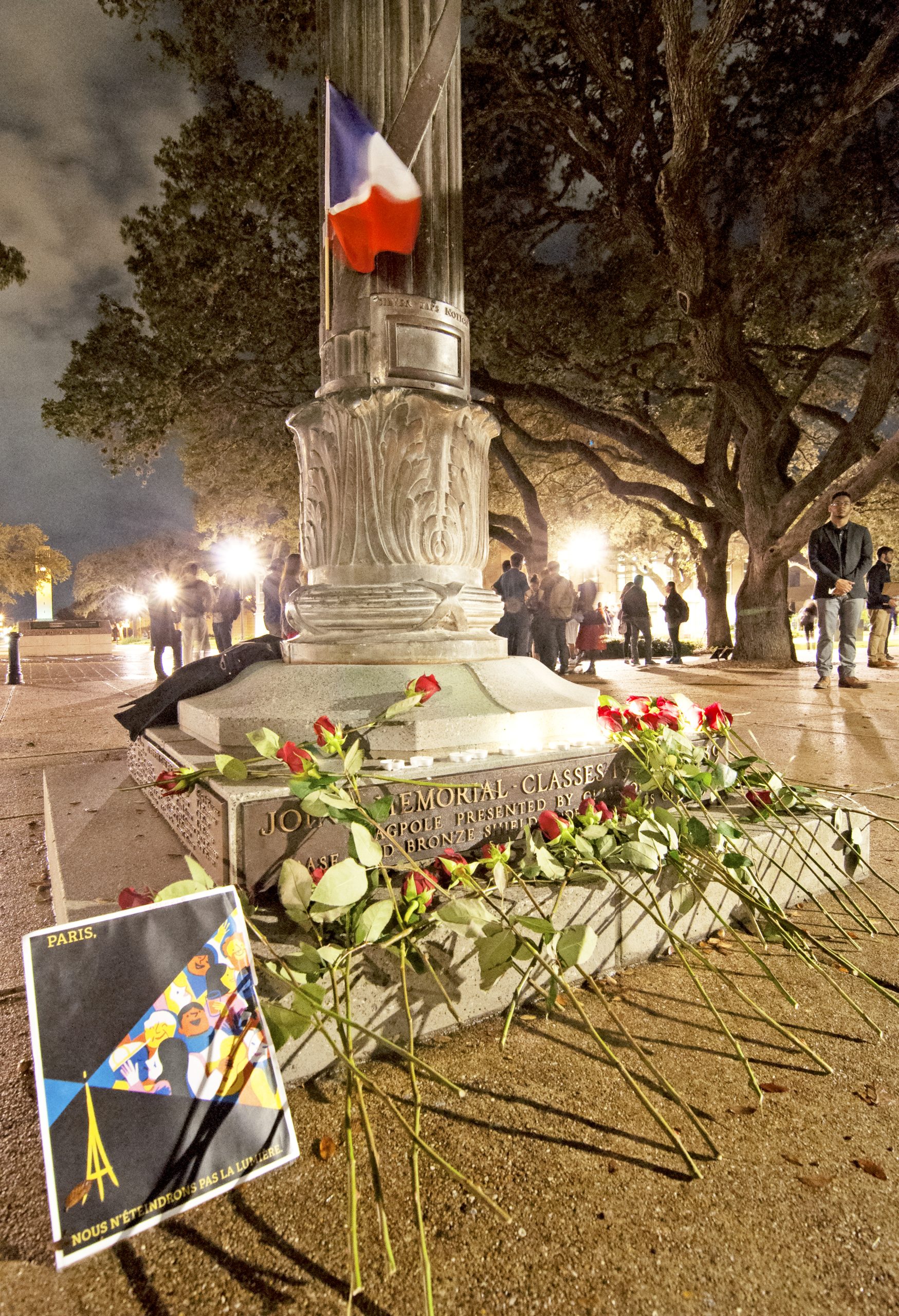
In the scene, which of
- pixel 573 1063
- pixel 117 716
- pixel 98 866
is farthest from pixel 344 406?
pixel 573 1063

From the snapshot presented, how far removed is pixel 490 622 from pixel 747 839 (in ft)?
5.78

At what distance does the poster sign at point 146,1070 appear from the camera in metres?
1.31

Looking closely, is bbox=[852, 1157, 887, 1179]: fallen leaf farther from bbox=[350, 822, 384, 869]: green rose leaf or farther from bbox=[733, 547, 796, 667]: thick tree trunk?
bbox=[733, 547, 796, 667]: thick tree trunk

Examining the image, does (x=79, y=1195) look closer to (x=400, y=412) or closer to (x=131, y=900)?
(x=131, y=900)

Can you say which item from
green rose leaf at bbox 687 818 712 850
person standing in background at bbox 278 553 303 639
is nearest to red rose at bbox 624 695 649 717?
green rose leaf at bbox 687 818 712 850

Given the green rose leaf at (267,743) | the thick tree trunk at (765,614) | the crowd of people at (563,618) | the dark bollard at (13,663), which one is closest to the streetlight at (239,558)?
the dark bollard at (13,663)

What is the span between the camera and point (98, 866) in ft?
8.72

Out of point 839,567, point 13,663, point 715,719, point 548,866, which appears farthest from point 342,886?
point 13,663

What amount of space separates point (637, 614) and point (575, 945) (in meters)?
14.3

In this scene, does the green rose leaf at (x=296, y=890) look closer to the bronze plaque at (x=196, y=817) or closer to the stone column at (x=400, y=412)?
the bronze plaque at (x=196, y=817)

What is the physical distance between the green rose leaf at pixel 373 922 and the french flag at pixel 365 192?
11.3 ft

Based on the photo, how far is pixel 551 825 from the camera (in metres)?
2.38

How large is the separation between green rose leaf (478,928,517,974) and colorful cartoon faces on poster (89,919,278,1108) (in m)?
0.57

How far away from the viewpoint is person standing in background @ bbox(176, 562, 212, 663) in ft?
41.7
